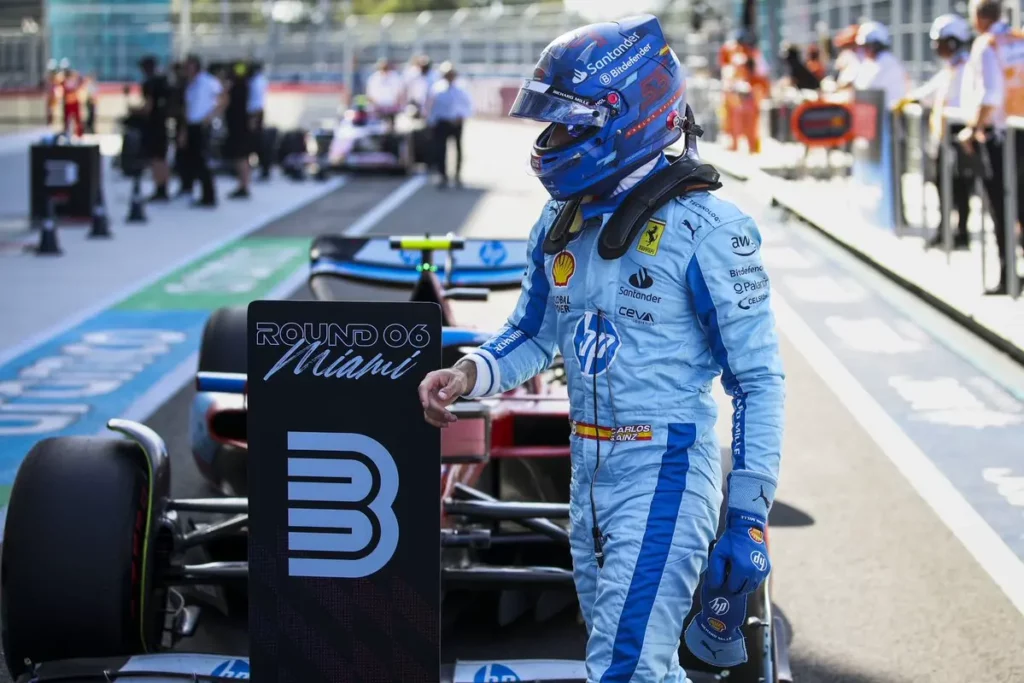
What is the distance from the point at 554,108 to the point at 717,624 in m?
1.12

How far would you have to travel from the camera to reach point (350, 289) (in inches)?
543

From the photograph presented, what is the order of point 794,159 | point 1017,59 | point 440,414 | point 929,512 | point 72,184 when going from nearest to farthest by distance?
point 440,414
point 929,512
point 1017,59
point 72,184
point 794,159

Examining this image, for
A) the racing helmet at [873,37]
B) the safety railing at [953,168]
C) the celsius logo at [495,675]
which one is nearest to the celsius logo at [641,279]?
the celsius logo at [495,675]

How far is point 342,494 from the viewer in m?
3.93

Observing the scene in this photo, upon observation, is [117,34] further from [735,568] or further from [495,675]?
[735,568]

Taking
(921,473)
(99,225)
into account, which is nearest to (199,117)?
(99,225)

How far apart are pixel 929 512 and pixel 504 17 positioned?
175 feet

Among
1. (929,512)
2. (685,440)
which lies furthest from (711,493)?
(929,512)

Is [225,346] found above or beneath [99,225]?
above

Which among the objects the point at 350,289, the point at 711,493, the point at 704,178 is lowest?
the point at 350,289

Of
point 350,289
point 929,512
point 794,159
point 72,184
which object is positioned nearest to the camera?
point 929,512

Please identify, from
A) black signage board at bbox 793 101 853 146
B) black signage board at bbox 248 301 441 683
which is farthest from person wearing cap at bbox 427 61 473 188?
black signage board at bbox 248 301 441 683

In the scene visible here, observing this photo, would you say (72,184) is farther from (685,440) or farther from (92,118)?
(92,118)

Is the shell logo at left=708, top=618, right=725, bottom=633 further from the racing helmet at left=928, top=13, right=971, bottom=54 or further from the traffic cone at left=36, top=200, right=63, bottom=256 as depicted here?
the traffic cone at left=36, top=200, right=63, bottom=256
